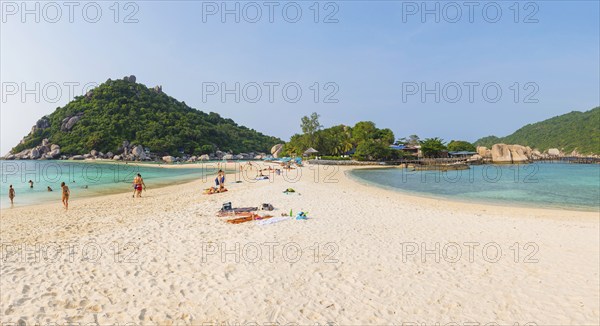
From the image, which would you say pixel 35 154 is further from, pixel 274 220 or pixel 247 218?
pixel 274 220

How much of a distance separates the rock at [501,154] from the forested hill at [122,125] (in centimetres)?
10292

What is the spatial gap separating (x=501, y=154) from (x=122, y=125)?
12842cm

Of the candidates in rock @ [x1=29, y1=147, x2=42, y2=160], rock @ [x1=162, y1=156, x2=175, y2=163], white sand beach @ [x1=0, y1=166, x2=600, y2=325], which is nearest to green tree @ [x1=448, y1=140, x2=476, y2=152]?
rock @ [x1=162, y1=156, x2=175, y2=163]

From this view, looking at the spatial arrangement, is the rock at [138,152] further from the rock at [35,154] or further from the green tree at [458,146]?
the green tree at [458,146]

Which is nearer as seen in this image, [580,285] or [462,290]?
[462,290]

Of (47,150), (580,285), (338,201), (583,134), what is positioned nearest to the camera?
(580,285)

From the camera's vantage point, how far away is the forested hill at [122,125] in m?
95.6

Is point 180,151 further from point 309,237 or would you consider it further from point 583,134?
point 583,134

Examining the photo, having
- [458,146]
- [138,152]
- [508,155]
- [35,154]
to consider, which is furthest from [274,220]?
[35,154]

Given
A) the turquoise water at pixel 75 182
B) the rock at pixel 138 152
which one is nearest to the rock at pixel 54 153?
the rock at pixel 138 152

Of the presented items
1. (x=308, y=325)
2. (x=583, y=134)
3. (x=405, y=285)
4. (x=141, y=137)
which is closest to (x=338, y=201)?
(x=405, y=285)

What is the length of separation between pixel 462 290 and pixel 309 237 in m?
4.41

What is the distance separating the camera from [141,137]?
9850 centimetres

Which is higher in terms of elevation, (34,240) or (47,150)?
(47,150)
